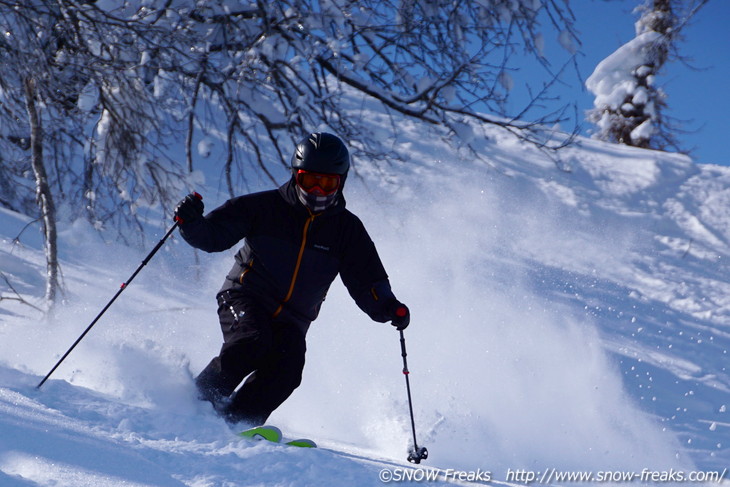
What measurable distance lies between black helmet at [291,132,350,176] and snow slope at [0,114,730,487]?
1390 mm

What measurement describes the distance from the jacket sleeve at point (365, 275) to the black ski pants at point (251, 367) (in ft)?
1.59

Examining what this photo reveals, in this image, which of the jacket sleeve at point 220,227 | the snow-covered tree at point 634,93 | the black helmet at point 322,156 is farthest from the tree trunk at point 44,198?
the snow-covered tree at point 634,93

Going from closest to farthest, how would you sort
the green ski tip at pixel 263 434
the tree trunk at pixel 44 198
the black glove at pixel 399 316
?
the green ski tip at pixel 263 434
the black glove at pixel 399 316
the tree trunk at pixel 44 198

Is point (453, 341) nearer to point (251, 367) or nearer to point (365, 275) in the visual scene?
point (365, 275)

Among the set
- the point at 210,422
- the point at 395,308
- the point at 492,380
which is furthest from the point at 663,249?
the point at 210,422

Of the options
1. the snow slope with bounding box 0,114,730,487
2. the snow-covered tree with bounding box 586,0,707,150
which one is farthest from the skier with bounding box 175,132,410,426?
the snow-covered tree with bounding box 586,0,707,150

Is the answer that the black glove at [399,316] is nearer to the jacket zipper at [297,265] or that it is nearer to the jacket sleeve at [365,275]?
the jacket sleeve at [365,275]

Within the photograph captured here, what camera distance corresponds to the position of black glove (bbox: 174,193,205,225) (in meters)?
4.03

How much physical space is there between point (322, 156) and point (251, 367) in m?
1.20

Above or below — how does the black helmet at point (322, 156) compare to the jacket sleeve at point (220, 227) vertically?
above

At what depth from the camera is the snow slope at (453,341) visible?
334 cm

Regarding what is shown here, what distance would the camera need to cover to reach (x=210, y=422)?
372 centimetres

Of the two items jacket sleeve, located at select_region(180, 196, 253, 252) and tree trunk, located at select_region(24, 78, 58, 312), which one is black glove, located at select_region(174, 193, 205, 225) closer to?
jacket sleeve, located at select_region(180, 196, 253, 252)

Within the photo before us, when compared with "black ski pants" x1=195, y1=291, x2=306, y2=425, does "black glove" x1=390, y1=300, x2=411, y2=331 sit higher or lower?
higher
